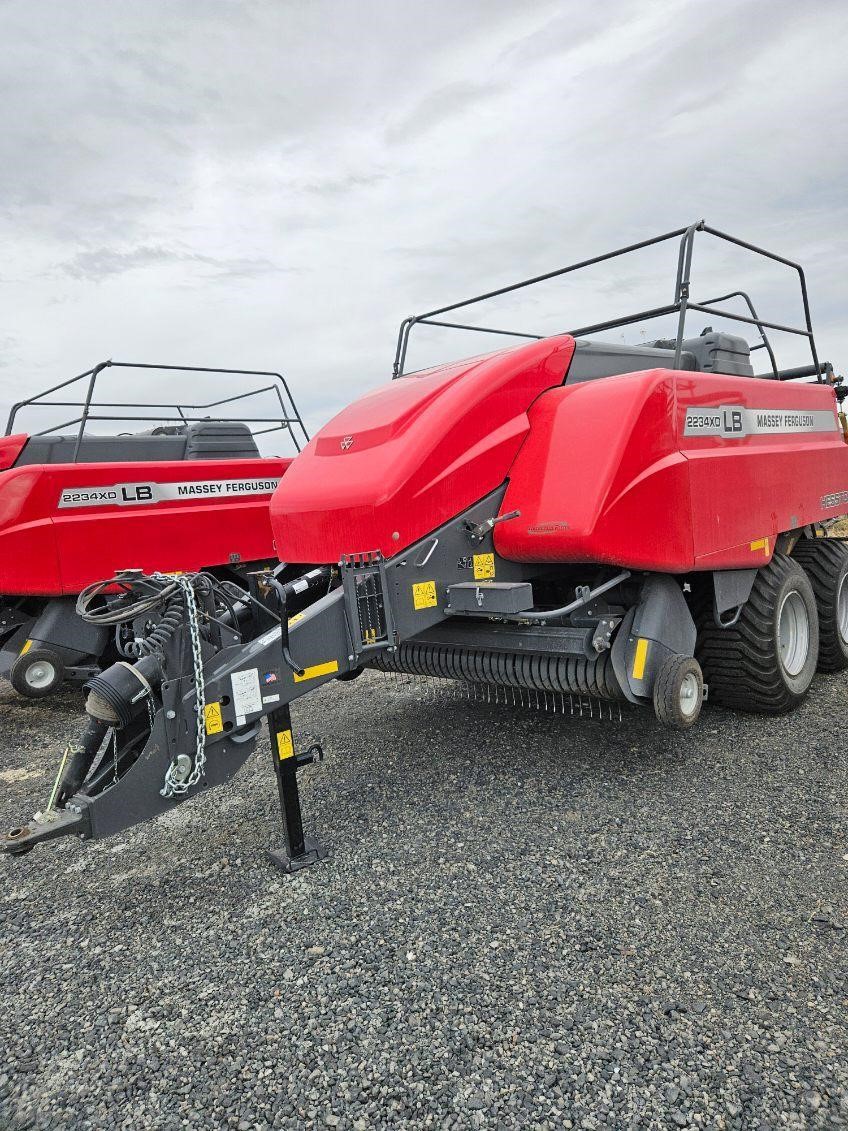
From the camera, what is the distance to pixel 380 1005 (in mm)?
2287

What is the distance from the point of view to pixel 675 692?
11.3 feet

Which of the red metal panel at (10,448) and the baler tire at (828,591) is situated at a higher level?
the red metal panel at (10,448)

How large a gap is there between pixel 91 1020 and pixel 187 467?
14.4 ft

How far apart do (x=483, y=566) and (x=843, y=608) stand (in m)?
2.97

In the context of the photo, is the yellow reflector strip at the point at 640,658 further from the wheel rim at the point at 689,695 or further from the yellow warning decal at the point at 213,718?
the yellow warning decal at the point at 213,718

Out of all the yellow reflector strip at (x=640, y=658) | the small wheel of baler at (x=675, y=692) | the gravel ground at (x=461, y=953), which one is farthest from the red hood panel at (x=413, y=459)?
the gravel ground at (x=461, y=953)

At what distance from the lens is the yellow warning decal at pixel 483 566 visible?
3.59 meters

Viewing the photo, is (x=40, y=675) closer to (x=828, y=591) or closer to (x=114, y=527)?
(x=114, y=527)

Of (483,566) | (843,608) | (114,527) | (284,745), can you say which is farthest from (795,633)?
(114,527)

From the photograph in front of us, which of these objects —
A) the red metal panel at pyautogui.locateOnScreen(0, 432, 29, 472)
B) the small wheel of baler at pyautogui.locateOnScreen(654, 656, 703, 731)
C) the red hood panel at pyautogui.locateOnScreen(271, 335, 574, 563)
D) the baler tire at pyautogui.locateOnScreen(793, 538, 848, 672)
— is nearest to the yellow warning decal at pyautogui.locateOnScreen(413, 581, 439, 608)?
the red hood panel at pyautogui.locateOnScreen(271, 335, 574, 563)

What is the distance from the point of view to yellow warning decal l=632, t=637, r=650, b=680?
11.4 feet

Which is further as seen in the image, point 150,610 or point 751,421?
point 751,421

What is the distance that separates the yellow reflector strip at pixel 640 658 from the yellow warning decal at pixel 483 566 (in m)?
0.70

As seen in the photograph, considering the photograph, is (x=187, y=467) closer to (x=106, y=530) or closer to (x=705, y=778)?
(x=106, y=530)
